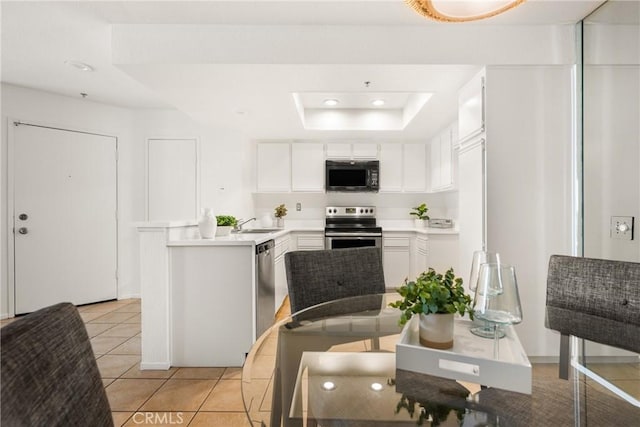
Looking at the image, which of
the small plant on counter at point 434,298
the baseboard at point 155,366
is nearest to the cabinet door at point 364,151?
the baseboard at point 155,366

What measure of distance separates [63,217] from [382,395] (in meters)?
4.11

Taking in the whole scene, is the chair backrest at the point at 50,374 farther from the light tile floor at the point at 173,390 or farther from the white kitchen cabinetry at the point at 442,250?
the white kitchen cabinetry at the point at 442,250

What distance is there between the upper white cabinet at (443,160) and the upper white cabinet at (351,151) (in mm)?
764

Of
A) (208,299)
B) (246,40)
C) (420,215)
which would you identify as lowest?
(208,299)

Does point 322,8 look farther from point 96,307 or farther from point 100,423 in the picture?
point 96,307

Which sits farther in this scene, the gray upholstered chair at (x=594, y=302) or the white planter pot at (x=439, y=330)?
the gray upholstered chair at (x=594, y=302)

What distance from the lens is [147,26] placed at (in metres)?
2.21

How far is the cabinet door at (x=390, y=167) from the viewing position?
14.6 ft

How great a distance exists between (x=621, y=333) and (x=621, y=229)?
129 cm

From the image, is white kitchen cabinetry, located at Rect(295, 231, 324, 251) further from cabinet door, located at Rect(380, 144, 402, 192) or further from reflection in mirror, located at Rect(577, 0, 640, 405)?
reflection in mirror, located at Rect(577, 0, 640, 405)

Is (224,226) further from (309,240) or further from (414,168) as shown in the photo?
(414,168)

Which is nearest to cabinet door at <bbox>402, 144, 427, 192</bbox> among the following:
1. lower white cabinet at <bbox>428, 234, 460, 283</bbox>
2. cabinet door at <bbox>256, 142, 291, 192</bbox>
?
lower white cabinet at <bbox>428, 234, 460, 283</bbox>

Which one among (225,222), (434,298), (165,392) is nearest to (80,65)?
(225,222)

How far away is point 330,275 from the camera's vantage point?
5.45 feet
